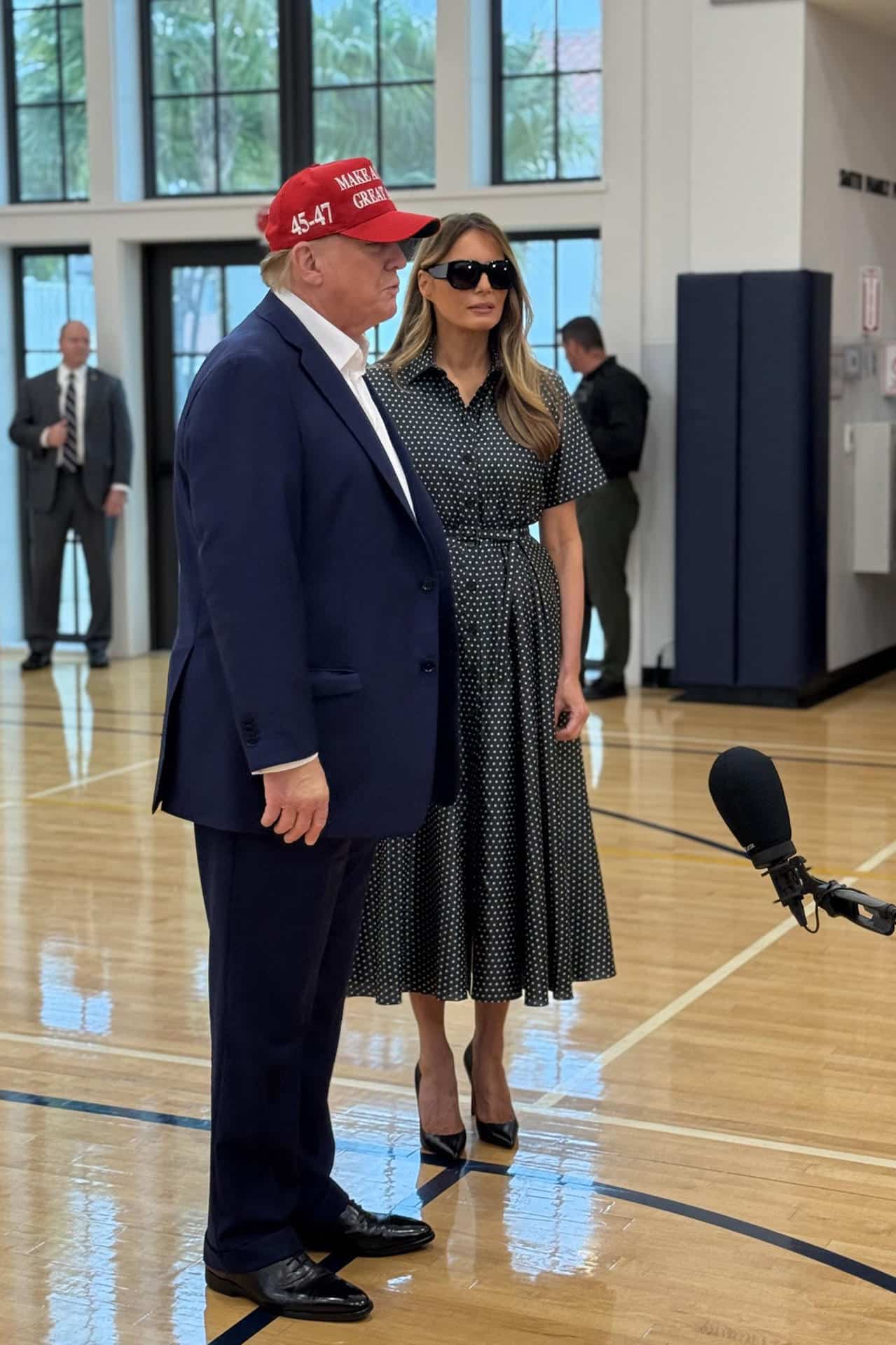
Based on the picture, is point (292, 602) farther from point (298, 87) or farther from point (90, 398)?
point (298, 87)

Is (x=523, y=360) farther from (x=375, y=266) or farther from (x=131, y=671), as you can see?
(x=131, y=671)

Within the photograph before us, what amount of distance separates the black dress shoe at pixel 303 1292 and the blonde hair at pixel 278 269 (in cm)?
139

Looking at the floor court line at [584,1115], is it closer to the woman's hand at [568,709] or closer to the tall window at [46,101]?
the woman's hand at [568,709]

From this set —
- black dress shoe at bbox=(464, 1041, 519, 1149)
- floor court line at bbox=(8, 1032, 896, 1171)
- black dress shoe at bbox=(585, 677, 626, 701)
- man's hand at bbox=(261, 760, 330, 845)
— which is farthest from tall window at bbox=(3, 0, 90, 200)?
man's hand at bbox=(261, 760, 330, 845)

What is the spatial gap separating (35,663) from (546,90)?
388 centimetres

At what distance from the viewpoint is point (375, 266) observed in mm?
2604

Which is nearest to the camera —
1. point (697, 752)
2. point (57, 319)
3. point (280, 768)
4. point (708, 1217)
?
point (280, 768)

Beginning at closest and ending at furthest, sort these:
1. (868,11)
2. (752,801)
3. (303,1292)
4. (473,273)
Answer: (752,801)
(303,1292)
(473,273)
(868,11)

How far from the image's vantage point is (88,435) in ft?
31.7

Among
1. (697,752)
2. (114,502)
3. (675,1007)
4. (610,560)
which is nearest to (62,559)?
(114,502)

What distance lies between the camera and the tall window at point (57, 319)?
10289 mm

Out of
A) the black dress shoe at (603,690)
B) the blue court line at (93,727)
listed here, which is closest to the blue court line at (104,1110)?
the blue court line at (93,727)

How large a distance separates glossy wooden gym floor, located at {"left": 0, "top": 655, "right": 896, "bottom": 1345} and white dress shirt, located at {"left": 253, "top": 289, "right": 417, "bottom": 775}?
1.18 m

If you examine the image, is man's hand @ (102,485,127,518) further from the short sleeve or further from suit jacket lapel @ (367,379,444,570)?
suit jacket lapel @ (367,379,444,570)
